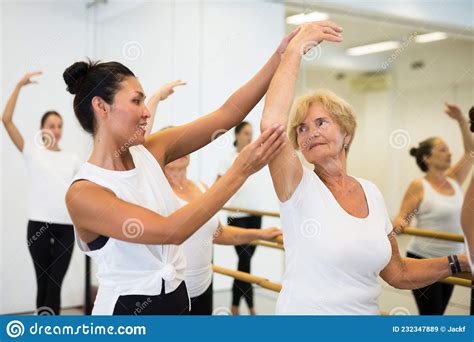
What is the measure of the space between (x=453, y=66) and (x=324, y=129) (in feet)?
18.3

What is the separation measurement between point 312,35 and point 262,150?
44 cm

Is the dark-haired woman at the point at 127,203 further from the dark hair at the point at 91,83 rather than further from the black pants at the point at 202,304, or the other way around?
the black pants at the point at 202,304

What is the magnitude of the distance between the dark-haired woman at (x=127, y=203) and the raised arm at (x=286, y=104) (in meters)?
0.09

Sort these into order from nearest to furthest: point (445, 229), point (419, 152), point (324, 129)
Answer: point (324, 129) → point (445, 229) → point (419, 152)

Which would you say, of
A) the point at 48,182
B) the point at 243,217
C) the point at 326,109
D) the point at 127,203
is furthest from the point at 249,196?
the point at 127,203

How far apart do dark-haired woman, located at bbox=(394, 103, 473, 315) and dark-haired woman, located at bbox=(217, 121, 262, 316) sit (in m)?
1.25

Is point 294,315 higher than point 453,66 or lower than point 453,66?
lower

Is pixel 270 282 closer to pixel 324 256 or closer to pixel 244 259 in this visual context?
pixel 324 256

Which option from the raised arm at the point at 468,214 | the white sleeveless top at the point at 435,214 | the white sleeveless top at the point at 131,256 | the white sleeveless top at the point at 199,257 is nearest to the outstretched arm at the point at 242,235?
the white sleeveless top at the point at 199,257

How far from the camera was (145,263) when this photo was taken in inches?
62.5

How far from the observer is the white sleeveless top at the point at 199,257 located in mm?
2422

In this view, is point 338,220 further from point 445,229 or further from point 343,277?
point 445,229

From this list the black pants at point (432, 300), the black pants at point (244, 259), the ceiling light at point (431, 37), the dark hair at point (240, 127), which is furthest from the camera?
the ceiling light at point (431, 37)
